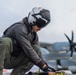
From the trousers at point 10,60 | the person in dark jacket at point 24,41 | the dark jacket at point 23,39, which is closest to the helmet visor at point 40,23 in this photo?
the person in dark jacket at point 24,41

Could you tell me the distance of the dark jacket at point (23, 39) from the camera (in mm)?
4582

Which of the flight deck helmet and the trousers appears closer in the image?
the trousers

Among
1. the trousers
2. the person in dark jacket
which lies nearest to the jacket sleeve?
the person in dark jacket

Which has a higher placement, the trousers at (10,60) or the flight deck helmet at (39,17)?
Result: the flight deck helmet at (39,17)

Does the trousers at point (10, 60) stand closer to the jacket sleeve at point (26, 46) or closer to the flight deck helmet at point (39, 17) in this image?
the jacket sleeve at point (26, 46)

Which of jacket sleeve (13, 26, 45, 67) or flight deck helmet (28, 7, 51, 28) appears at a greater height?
flight deck helmet (28, 7, 51, 28)

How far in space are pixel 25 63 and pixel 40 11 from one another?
1.04m

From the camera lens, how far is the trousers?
4.38 m

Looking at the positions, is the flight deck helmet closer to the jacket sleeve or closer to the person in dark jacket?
the person in dark jacket

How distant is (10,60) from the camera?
4824 millimetres

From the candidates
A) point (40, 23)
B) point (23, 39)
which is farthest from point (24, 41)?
point (40, 23)

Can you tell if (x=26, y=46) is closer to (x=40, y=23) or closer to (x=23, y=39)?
(x=23, y=39)

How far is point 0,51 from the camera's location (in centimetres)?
434

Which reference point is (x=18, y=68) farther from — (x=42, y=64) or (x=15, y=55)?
(x=42, y=64)
